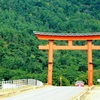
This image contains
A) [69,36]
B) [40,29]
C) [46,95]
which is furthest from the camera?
[40,29]

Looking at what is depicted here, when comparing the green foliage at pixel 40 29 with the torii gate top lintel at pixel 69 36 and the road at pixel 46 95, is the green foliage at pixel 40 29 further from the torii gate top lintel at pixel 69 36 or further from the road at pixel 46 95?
the road at pixel 46 95

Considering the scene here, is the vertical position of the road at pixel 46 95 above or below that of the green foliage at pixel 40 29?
below

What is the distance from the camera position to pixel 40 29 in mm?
121688

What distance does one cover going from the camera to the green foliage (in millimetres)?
74713

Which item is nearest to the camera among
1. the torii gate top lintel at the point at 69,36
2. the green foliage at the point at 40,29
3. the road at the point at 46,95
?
the road at the point at 46,95

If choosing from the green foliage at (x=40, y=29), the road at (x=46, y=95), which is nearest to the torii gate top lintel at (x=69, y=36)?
the road at (x=46, y=95)

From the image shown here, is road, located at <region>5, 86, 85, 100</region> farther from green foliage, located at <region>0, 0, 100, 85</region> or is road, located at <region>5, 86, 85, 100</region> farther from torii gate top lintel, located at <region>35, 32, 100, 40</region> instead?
green foliage, located at <region>0, 0, 100, 85</region>

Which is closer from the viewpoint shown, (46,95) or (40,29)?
(46,95)

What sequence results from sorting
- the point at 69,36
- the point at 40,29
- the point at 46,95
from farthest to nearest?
the point at 40,29 → the point at 69,36 → the point at 46,95

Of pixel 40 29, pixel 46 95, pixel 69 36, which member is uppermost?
pixel 40 29

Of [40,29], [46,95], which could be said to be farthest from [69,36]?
[40,29]

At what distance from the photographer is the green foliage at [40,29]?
74713 millimetres

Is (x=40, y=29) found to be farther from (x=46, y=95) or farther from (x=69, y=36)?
(x=46, y=95)

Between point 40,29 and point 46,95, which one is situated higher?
point 40,29
